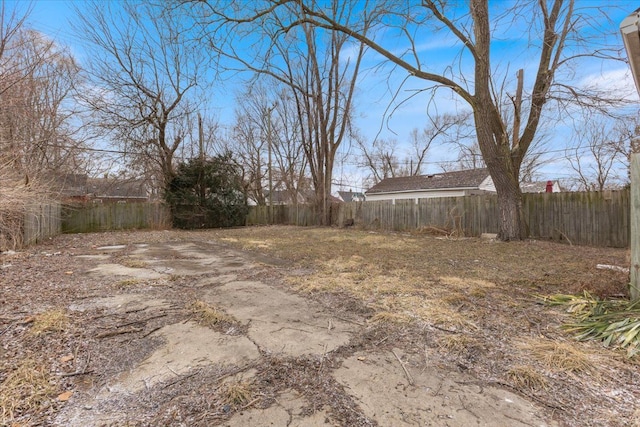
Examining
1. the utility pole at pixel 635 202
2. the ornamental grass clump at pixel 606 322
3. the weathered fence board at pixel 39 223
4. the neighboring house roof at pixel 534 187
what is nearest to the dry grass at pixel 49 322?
the ornamental grass clump at pixel 606 322

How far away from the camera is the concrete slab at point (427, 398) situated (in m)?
1.29

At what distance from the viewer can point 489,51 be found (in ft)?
22.8

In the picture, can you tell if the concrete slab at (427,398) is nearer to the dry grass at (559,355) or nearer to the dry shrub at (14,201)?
the dry grass at (559,355)

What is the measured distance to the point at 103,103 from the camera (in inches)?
433

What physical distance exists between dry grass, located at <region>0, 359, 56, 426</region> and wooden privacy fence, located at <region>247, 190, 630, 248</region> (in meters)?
9.36

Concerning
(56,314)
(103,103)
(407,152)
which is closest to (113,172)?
(103,103)

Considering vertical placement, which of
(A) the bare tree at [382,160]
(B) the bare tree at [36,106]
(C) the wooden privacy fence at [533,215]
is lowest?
(C) the wooden privacy fence at [533,215]

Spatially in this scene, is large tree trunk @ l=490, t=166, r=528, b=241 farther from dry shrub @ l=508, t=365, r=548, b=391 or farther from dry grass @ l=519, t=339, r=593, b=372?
dry shrub @ l=508, t=365, r=548, b=391

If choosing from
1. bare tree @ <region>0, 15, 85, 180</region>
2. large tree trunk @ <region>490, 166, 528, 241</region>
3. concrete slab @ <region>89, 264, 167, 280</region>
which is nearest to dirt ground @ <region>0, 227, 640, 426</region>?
concrete slab @ <region>89, 264, 167, 280</region>

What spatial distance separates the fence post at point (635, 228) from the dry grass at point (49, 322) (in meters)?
4.37

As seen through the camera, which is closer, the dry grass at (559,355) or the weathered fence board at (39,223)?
the dry grass at (559,355)

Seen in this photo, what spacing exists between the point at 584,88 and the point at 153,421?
9.27 meters

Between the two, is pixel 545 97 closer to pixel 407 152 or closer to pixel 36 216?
pixel 36 216

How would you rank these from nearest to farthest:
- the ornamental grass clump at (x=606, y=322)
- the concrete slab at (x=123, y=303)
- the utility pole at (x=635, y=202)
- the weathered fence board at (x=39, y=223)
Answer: the ornamental grass clump at (x=606, y=322) → the utility pole at (x=635, y=202) → the concrete slab at (x=123, y=303) → the weathered fence board at (x=39, y=223)
